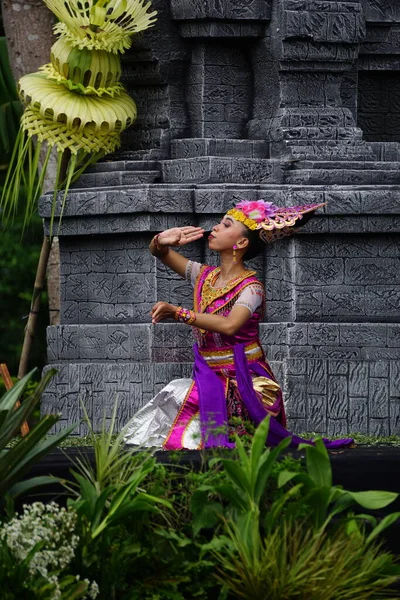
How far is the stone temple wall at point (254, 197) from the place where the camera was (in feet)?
33.6

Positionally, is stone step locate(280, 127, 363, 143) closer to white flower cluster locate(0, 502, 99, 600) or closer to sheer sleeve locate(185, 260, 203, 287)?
sheer sleeve locate(185, 260, 203, 287)

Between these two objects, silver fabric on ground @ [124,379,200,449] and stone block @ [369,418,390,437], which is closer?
silver fabric on ground @ [124,379,200,449]

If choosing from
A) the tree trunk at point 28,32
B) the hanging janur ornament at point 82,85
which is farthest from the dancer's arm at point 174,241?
the tree trunk at point 28,32

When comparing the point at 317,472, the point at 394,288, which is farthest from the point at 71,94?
the point at 317,472

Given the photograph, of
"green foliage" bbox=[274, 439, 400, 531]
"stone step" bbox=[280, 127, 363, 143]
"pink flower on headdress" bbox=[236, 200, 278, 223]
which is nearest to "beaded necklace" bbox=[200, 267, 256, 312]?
"pink flower on headdress" bbox=[236, 200, 278, 223]

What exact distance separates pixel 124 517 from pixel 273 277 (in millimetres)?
4587

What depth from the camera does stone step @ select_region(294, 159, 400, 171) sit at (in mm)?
10516

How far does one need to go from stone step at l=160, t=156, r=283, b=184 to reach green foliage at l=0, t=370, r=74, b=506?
430cm

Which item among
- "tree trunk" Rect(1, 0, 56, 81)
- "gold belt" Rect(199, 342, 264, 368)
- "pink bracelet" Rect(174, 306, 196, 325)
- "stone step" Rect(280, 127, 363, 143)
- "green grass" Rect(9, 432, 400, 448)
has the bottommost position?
"green grass" Rect(9, 432, 400, 448)

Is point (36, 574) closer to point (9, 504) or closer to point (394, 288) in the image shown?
point (9, 504)

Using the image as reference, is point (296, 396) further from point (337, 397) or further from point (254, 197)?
point (254, 197)

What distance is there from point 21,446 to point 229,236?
2.97 metres

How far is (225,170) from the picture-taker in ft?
34.5

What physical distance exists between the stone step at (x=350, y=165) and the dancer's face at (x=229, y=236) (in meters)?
1.72
